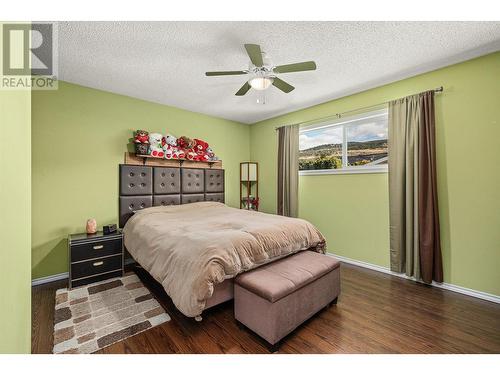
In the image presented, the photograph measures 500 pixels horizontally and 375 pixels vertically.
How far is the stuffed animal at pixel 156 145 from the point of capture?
339cm

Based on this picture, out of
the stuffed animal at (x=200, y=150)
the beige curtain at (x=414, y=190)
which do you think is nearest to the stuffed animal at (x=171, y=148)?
the stuffed animal at (x=200, y=150)

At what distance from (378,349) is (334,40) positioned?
8.61 ft

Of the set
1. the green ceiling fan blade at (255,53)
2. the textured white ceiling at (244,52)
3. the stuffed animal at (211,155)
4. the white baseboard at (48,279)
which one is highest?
the textured white ceiling at (244,52)

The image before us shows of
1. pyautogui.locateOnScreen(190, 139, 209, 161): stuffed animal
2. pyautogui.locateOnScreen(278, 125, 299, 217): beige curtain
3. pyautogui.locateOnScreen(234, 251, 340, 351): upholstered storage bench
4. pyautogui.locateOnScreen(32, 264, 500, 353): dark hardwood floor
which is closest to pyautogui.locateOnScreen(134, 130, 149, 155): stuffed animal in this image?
pyautogui.locateOnScreen(190, 139, 209, 161): stuffed animal

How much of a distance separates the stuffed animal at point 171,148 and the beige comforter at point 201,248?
1164mm

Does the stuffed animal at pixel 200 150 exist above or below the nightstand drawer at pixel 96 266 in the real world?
above

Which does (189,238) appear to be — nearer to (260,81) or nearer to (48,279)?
(260,81)

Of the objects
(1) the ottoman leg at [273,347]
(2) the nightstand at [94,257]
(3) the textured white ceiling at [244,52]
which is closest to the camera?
(1) the ottoman leg at [273,347]

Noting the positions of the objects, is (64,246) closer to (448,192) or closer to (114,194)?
(114,194)

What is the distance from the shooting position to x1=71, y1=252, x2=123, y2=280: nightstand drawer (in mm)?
2500

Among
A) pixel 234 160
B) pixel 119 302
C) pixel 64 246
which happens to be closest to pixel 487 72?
pixel 234 160

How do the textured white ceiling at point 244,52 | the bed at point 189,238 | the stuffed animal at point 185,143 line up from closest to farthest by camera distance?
the bed at point 189,238, the textured white ceiling at point 244,52, the stuffed animal at point 185,143

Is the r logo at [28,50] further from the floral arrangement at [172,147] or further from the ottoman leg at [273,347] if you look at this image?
the ottoman leg at [273,347]

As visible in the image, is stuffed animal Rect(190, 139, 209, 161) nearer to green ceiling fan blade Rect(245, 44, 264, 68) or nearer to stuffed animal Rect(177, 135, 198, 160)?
stuffed animal Rect(177, 135, 198, 160)
